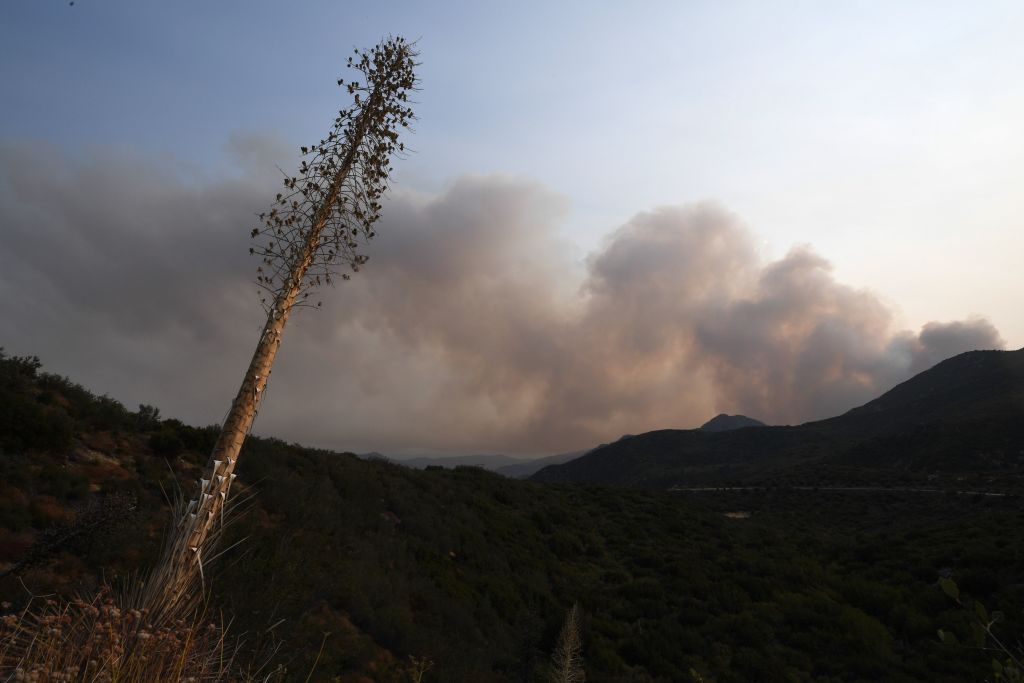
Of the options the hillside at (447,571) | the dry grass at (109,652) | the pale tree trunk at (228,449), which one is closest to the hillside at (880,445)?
the hillside at (447,571)

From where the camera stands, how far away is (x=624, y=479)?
Result: 10250cm

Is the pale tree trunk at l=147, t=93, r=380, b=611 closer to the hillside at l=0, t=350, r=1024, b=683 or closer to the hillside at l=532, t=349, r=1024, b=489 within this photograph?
the hillside at l=0, t=350, r=1024, b=683

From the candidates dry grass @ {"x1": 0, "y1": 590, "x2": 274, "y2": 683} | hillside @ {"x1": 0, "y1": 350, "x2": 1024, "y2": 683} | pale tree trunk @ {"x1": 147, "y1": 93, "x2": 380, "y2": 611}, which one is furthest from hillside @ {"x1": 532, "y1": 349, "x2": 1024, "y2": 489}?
dry grass @ {"x1": 0, "y1": 590, "x2": 274, "y2": 683}

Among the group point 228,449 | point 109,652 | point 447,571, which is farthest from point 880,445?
Result: point 109,652

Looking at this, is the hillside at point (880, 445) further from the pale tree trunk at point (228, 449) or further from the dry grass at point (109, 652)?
the dry grass at point (109, 652)

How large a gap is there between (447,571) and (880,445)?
84.1 metres

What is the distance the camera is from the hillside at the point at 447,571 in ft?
25.3

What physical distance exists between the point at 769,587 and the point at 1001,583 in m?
6.66

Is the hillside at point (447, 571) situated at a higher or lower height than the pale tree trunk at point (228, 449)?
lower

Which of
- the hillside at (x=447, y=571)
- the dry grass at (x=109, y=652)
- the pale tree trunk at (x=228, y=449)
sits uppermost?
the pale tree trunk at (x=228, y=449)

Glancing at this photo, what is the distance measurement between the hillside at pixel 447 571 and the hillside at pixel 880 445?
1413 inches

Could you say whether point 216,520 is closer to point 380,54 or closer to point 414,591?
point 380,54

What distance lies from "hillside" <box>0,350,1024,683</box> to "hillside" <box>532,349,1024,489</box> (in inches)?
1413

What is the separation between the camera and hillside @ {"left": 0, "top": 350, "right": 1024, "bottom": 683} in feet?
25.3
